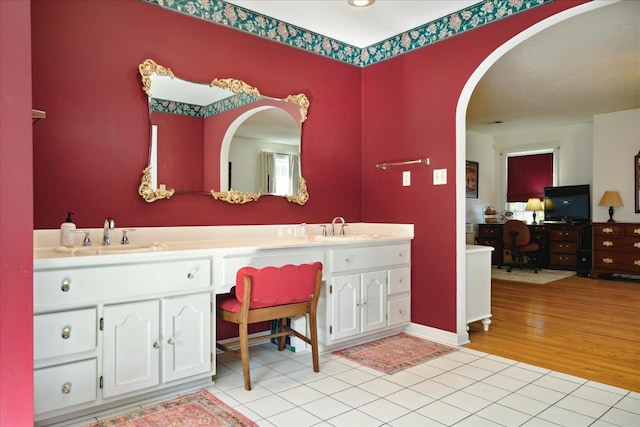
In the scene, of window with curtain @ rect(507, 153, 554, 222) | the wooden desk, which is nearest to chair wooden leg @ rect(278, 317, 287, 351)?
the wooden desk

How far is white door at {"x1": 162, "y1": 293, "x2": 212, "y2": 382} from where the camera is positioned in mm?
2305

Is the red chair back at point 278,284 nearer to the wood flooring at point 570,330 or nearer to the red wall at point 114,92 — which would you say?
the red wall at point 114,92

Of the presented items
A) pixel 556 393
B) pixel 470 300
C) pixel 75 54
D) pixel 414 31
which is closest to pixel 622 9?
pixel 414 31

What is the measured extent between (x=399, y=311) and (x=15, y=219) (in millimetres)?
2770

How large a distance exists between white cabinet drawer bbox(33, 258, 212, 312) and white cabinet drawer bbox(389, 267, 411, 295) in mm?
1541

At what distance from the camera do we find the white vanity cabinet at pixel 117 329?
76.5 inches

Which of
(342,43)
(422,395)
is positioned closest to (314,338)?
(422,395)

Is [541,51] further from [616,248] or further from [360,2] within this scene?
[616,248]

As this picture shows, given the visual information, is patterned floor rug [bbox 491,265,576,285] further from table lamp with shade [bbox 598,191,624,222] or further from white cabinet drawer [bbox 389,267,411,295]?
white cabinet drawer [bbox 389,267,411,295]

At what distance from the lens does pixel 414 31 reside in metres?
3.59

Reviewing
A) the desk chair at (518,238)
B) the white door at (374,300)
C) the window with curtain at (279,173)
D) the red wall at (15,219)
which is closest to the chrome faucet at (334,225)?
the window with curtain at (279,173)

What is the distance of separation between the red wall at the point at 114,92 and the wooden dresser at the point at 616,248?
5118 millimetres

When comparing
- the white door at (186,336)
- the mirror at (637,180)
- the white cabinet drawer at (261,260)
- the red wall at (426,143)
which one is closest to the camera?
the white door at (186,336)

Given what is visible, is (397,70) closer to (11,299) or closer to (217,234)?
(217,234)
